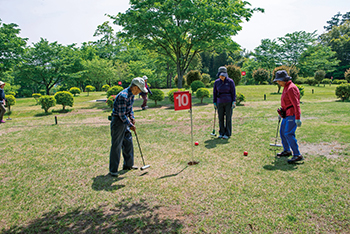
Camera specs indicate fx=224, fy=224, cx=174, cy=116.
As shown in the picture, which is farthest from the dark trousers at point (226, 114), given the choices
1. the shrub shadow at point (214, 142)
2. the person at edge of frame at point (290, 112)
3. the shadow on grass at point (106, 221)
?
the shadow on grass at point (106, 221)

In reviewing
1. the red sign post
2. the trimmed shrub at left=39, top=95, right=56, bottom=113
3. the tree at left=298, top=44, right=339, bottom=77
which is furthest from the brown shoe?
the tree at left=298, top=44, right=339, bottom=77

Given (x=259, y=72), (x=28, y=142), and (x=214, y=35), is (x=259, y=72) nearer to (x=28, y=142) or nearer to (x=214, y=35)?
(x=214, y=35)

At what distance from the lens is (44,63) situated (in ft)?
103

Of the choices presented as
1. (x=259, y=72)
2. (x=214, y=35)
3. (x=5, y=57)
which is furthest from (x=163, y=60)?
(x=5, y=57)

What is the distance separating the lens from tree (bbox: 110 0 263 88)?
68.2ft

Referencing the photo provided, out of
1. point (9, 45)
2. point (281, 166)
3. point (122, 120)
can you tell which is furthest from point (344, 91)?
point (9, 45)

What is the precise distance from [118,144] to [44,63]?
32894 millimetres

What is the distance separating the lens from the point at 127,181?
454 cm

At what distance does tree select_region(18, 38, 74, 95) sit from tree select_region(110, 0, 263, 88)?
14401mm

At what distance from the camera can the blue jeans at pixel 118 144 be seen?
4.53 meters

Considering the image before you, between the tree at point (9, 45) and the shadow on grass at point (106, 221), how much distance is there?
2649cm

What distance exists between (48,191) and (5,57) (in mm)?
25920

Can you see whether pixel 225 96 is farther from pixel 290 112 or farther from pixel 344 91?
pixel 344 91

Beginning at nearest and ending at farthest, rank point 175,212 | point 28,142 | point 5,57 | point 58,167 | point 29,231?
point 29,231 < point 175,212 < point 58,167 < point 28,142 < point 5,57
